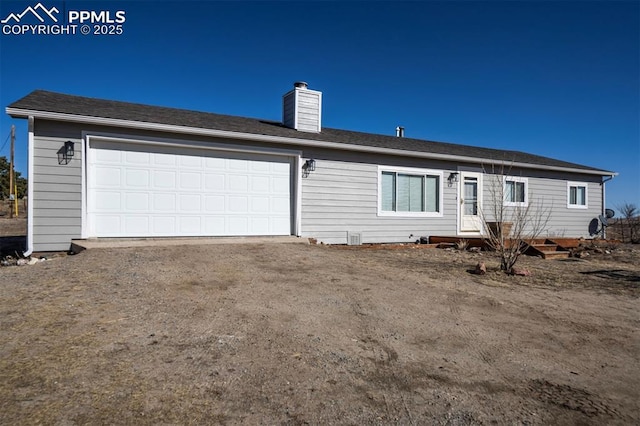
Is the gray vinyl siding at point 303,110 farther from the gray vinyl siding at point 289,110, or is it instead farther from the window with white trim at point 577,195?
the window with white trim at point 577,195

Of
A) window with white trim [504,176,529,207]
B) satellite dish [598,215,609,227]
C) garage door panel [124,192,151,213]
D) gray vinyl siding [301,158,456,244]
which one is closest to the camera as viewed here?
garage door panel [124,192,151,213]

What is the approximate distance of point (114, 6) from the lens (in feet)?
33.1

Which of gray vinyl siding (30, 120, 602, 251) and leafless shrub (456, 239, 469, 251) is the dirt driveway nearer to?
gray vinyl siding (30, 120, 602, 251)

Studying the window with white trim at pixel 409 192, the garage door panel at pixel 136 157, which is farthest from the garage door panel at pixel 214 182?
the window with white trim at pixel 409 192

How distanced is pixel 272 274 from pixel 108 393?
3.76 m

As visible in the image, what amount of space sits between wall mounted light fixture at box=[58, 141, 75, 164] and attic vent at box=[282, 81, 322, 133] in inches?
224

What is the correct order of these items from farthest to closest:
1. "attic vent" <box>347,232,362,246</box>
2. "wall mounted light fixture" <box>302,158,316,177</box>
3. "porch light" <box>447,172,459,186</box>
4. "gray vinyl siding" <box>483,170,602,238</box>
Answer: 1. "gray vinyl siding" <box>483,170,602,238</box>
2. "porch light" <box>447,172,459,186</box>
3. "attic vent" <box>347,232,362,246</box>
4. "wall mounted light fixture" <box>302,158,316,177</box>

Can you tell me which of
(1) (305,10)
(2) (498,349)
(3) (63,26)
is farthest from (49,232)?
(1) (305,10)

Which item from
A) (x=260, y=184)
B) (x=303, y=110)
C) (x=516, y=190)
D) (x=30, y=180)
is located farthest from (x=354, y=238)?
(x=30, y=180)

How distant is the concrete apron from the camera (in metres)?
7.58

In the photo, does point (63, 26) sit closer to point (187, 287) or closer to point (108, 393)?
point (187, 287)

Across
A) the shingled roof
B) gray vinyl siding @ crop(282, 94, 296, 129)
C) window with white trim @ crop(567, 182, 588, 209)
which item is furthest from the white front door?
gray vinyl siding @ crop(282, 94, 296, 129)

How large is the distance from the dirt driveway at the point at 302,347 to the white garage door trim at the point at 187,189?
2.00m

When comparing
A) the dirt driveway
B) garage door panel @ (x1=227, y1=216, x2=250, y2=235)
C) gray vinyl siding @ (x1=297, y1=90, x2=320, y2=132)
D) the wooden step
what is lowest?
the dirt driveway
